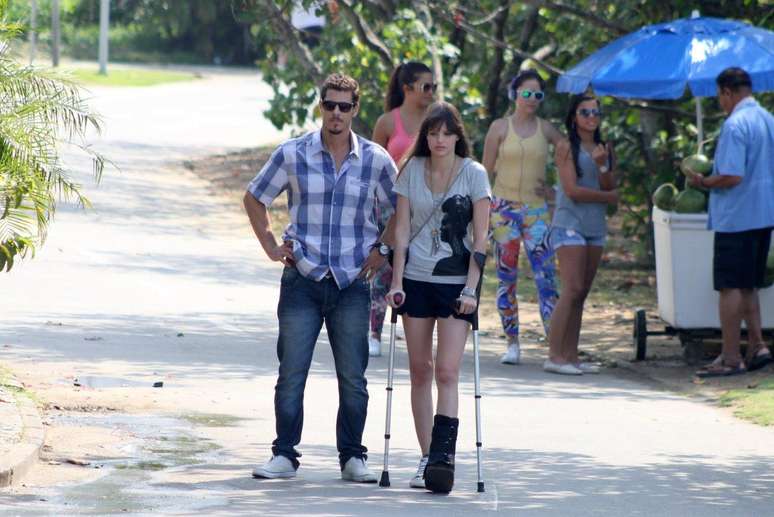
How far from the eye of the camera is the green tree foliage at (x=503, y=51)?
15.2 meters

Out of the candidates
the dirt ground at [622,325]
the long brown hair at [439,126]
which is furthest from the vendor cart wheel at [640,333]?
the long brown hair at [439,126]

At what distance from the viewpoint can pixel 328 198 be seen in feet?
24.2

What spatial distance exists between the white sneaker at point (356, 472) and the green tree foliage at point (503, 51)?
757 cm

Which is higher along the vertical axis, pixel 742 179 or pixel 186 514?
pixel 742 179

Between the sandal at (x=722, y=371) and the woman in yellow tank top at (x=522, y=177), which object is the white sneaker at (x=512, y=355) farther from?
the sandal at (x=722, y=371)

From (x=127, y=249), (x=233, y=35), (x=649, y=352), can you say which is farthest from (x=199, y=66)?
(x=649, y=352)

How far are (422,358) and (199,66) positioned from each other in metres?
60.2

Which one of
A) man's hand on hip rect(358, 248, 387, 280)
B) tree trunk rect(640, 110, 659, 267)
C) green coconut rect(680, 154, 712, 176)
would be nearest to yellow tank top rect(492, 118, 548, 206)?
green coconut rect(680, 154, 712, 176)

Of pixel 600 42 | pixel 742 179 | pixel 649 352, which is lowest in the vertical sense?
pixel 649 352

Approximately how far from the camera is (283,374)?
7.45 m

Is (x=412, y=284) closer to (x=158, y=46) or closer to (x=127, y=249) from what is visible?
(x=127, y=249)

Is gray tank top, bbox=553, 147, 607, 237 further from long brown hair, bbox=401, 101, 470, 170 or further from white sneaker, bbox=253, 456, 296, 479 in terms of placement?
white sneaker, bbox=253, 456, 296, 479

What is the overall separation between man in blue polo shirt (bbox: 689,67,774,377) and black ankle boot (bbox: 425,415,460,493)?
4.02 m

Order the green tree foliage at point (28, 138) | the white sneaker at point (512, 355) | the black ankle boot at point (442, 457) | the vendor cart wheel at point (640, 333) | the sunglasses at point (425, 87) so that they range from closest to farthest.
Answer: the black ankle boot at point (442, 457)
the green tree foliage at point (28, 138)
the sunglasses at point (425, 87)
the white sneaker at point (512, 355)
the vendor cart wheel at point (640, 333)
